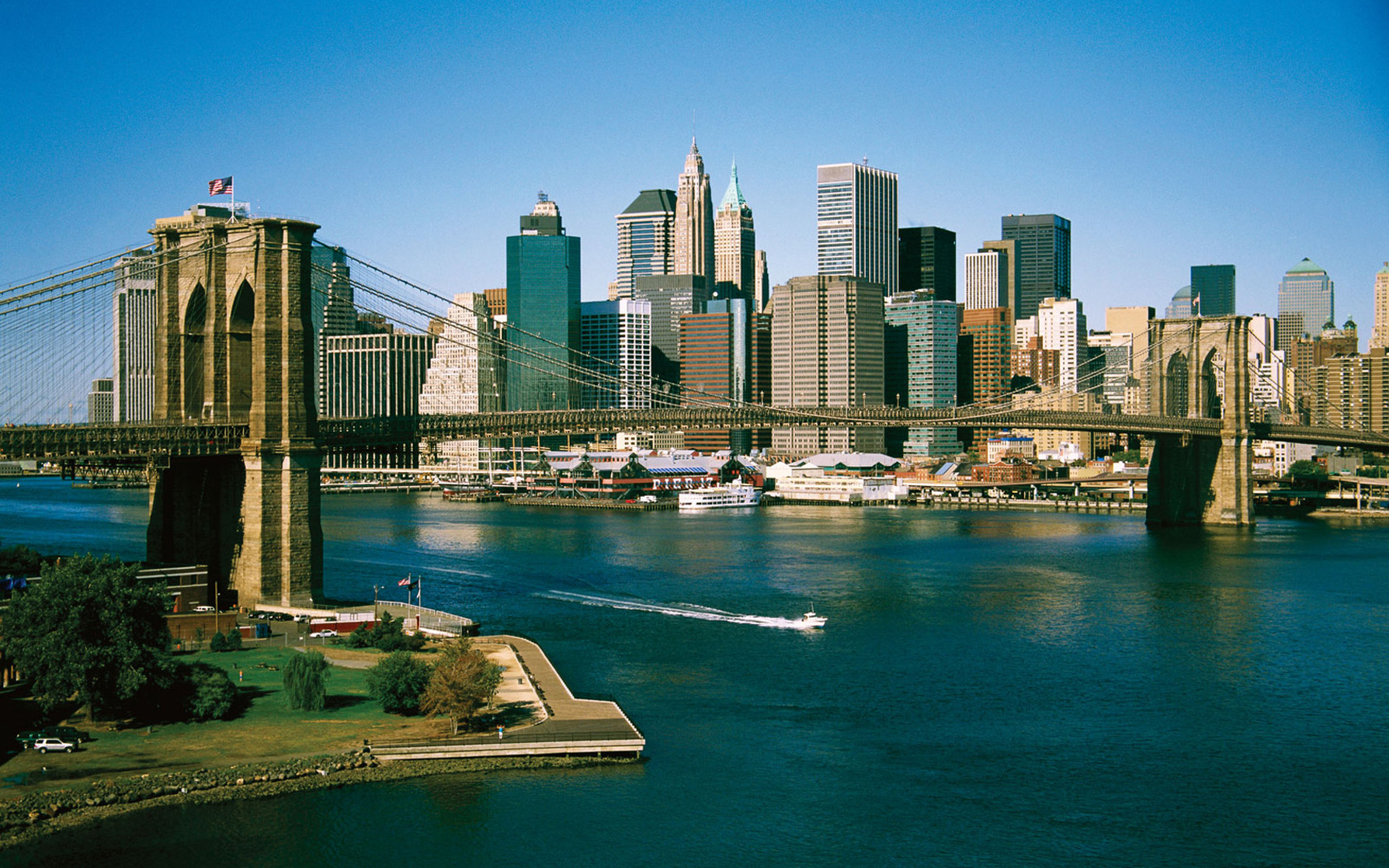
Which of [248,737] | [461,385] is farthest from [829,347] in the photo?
[248,737]

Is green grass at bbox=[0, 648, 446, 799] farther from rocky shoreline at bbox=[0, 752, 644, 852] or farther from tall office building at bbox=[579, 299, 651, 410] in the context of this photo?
tall office building at bbox=[579, 299, 651, 410]

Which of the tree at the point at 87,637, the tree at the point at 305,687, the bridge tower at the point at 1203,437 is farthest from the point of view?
the bridge tower at the point at 1203,437

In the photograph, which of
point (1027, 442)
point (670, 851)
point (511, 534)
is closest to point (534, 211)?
point (1027, 442)

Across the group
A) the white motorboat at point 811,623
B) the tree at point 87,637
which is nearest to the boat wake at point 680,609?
the white motorboat at point 811,623

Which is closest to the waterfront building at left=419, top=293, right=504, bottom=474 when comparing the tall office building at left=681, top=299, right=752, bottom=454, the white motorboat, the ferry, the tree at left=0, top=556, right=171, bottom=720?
the tall office building at left=681, top=299, right=752, bottom=454

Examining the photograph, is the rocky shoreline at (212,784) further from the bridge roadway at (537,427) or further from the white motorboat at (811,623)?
the white motorboat at (811,623)

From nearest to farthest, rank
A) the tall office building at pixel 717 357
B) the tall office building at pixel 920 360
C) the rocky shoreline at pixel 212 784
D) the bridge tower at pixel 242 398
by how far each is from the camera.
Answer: the rocky shoreline at pixel 212 784 < the bridge tower at pixel 242 398 < the tall office building at pixel 920 360 < the tall office building at pixel 717 357

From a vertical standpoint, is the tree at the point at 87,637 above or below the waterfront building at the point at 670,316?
below

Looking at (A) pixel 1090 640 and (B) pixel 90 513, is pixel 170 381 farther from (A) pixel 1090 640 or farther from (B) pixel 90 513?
(B) pixel 90 513
